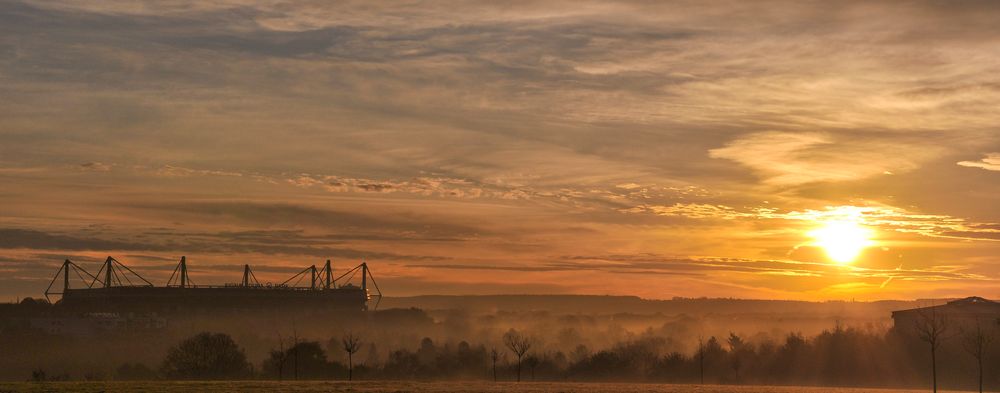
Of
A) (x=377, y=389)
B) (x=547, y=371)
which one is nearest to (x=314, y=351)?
(x=547, y=371)

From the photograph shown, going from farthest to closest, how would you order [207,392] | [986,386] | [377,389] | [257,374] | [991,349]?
1. [991,349]
2. [986,386]
3. [257,374]
4. [377,389]
5. [207,392]

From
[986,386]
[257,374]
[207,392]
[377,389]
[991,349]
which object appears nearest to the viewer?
[207,392]

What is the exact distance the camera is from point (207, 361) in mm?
171875

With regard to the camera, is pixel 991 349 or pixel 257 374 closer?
pixel 257 374

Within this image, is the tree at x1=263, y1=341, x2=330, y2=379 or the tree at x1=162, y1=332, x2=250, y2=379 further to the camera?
the tree at x1=263, y1=341, x2=330, y2=379

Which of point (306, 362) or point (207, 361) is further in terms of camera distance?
point (306, 362)

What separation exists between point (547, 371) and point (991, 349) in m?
76.9

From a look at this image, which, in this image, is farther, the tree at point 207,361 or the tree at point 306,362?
the tree at point 306,362

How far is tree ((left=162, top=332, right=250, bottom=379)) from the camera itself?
165250mm

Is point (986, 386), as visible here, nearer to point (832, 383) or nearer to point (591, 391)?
point (832, 383)

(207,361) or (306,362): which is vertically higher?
(207,361)

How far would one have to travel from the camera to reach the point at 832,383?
197 metres

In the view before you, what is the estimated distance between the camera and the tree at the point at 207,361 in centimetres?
16525

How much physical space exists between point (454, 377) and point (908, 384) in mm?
77686
